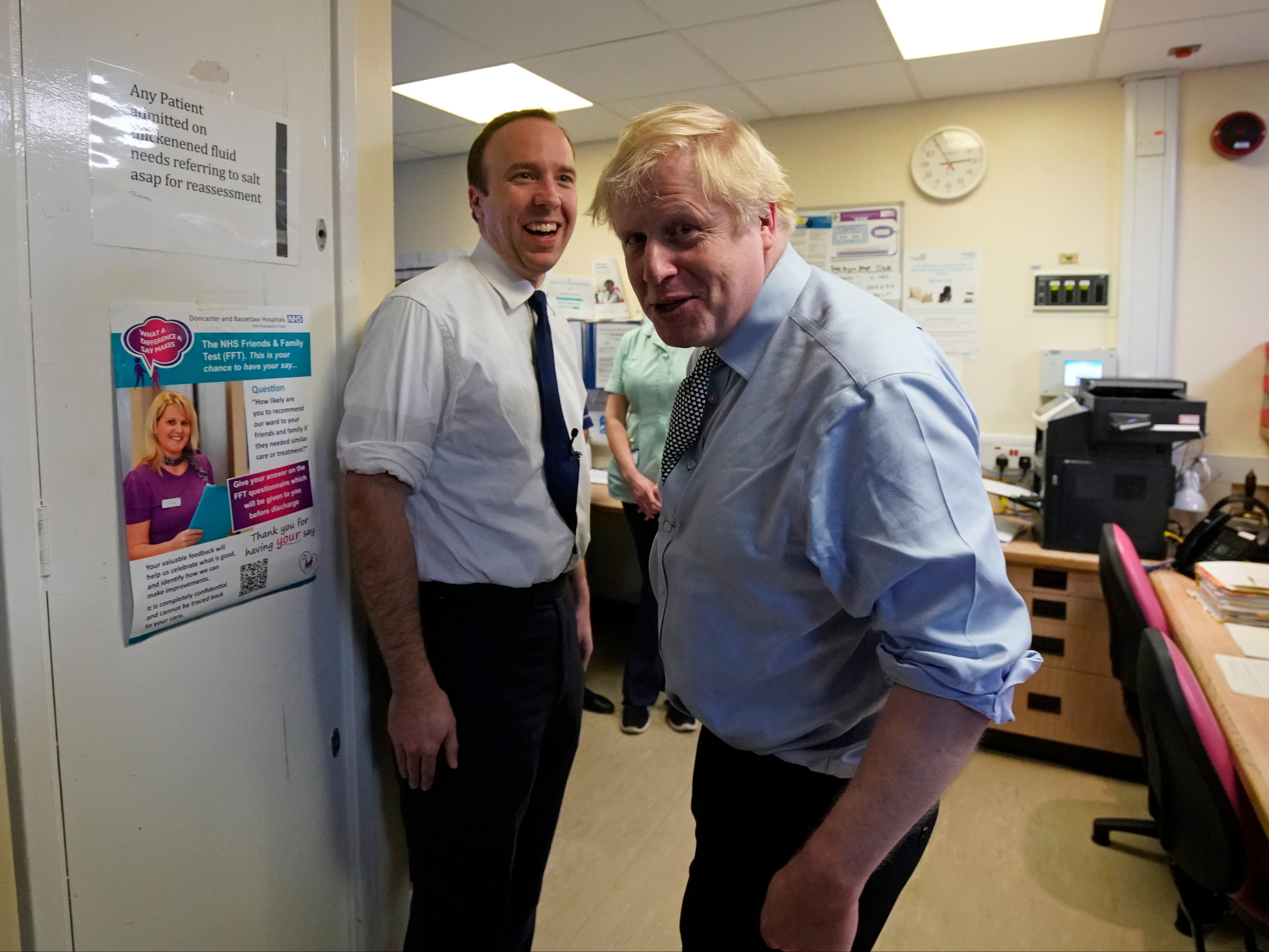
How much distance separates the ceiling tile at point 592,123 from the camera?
138 inches

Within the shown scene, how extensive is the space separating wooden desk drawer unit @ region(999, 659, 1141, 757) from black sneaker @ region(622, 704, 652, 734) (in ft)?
4.16

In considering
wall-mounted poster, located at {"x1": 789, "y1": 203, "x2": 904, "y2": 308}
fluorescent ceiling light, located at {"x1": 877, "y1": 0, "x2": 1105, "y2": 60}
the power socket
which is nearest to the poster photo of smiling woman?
fluorescent ceiling light, located at {"x1": 877, "y1": 0, "x2": 1105, "y2": 60}

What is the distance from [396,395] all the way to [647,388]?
5.75 feet

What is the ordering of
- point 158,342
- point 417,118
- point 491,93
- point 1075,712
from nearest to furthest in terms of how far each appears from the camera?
1. point 158,342
2. point 1075,712
3. point 491,93
4. point 417,118

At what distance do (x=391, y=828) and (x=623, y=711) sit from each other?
163 cm

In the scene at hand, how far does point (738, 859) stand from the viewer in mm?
1048

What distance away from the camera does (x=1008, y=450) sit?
3.38 meters

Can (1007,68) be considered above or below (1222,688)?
above

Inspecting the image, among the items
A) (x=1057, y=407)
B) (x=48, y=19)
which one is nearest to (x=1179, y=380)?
(x=1057, y=407)

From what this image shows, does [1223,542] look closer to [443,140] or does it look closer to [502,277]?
[502,277]

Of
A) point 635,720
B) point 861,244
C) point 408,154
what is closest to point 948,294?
point 861,244

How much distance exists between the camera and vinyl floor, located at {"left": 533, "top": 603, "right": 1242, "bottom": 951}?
6.58 ft

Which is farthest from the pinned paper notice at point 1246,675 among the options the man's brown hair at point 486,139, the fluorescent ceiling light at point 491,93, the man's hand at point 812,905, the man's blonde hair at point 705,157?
the fluorescent ceiling light at point 491,93

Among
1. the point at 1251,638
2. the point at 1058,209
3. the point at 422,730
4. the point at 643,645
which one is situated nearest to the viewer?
the point at 422,730
